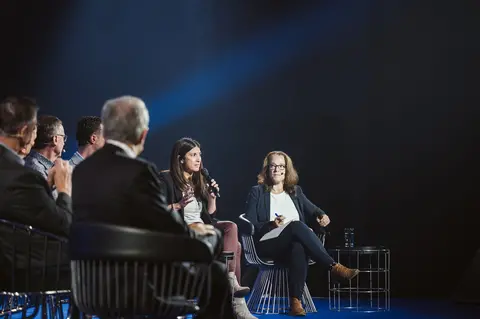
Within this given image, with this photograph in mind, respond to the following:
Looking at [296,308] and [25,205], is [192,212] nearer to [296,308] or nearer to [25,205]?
[296,308]

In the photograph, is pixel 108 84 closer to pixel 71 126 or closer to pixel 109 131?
pixel 71 126

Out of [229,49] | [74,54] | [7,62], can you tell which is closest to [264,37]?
[229,49]

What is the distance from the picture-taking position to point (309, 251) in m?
6.19

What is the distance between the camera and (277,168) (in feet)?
21.7

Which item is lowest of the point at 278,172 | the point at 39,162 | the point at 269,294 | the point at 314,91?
the point at 269,294

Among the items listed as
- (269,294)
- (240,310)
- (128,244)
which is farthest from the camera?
(269,294)

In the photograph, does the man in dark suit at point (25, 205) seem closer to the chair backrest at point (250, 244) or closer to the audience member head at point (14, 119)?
the audience member head at point (14, 119)

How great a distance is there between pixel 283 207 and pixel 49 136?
2493mm

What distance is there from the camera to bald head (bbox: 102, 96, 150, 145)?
2.99 metres

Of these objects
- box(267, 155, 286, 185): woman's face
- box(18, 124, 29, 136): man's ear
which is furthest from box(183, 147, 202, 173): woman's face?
box(18, 124, 29, 136): man's ear

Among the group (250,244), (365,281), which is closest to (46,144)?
(250,244)

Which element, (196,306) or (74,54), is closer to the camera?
(196,306)

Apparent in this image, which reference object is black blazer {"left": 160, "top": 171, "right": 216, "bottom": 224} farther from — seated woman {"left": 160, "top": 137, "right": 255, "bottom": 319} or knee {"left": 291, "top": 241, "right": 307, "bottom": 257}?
knee {"left": 291, "top": 241, "right": 307, "bottom": 257}

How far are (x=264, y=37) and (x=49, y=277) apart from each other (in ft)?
15.9
